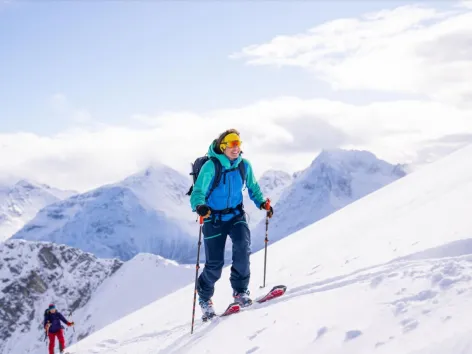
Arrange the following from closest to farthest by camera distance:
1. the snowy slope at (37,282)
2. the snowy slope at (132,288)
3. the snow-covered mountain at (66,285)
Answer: the snowy slope at (132,288)
the snow-covered mountain at (66,285)
the snowy slope at (37,282)

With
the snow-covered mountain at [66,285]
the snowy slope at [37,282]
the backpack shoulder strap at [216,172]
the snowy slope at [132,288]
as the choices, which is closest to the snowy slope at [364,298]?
the backpack shoulder strap at [216,172]

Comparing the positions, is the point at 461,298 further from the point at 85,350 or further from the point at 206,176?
the point at 85,350

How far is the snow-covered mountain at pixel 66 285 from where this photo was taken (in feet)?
500

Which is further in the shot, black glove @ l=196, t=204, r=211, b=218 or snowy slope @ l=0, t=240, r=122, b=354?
snowy slope @ l=0, t=240, r=122, b=354

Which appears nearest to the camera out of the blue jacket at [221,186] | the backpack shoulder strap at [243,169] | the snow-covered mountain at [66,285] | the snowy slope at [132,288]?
the blue jacket at [221,186]

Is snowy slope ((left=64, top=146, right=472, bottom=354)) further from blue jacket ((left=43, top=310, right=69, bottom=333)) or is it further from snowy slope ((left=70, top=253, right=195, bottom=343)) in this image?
snowy slope ((left=70, top=253, right=195, bottom=343))

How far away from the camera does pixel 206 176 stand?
8.01m

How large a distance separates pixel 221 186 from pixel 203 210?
0.64 m

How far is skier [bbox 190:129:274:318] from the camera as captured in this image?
8039mm

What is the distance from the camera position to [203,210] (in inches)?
307

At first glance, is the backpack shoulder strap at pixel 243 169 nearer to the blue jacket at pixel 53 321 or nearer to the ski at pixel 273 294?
the ski at pixel 273 294

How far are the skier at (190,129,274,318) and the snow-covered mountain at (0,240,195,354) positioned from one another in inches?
5570

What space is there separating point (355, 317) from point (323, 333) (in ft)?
1.36

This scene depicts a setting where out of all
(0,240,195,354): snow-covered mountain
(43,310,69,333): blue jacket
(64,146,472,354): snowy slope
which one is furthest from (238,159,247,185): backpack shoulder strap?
(0,240,195,354): snow-covered mountain
